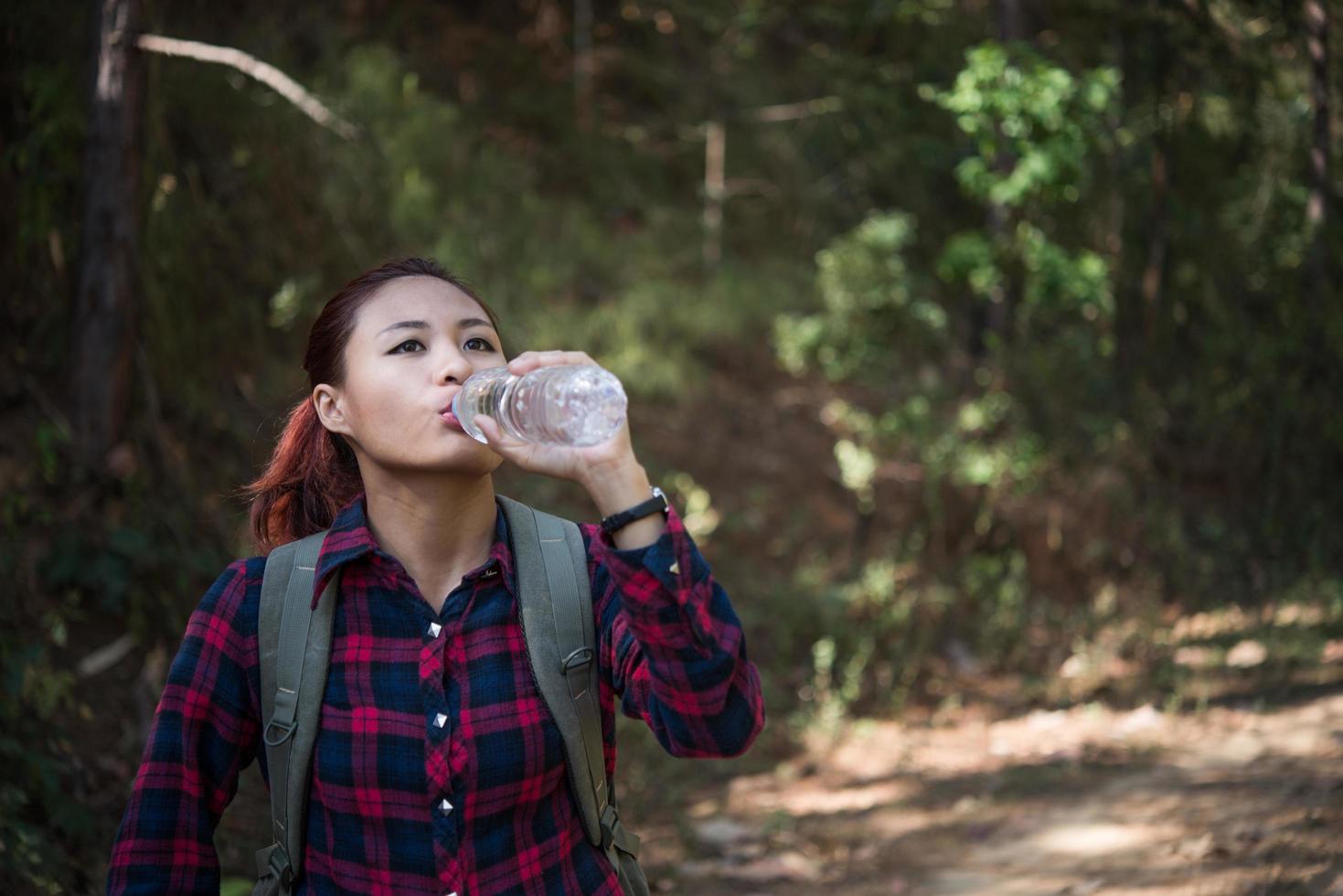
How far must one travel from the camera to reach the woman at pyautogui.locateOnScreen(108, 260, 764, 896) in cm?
177

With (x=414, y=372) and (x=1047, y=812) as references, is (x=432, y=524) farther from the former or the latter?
(x=1047, y=812)

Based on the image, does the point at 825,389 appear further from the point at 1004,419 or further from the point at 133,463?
the point at 133,463

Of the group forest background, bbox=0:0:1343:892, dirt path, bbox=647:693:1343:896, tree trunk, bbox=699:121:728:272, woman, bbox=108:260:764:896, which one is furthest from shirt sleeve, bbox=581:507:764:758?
tree trunk, bbox=699:121:728:272

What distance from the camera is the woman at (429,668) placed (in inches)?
69.7

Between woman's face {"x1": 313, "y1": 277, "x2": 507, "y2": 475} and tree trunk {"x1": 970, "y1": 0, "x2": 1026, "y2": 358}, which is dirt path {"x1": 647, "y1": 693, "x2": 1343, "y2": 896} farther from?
woman's face {"x1": 313, "y1": 277, "x2": 507, "y2": 475}

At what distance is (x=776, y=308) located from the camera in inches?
404

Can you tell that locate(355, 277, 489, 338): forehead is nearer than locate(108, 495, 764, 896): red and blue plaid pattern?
No


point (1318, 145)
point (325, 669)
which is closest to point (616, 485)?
point (325, 669)

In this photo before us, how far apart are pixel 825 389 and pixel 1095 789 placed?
18.5 ft

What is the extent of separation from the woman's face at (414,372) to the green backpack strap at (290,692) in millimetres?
256

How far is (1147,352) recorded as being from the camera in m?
9.20

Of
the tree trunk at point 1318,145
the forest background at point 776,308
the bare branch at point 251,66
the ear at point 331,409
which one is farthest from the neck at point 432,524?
the tree trunk at point 1318,145

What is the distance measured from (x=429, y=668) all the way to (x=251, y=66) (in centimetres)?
354

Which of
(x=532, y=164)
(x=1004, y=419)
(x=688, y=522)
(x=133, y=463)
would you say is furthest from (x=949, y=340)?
(x=133, y=463)
